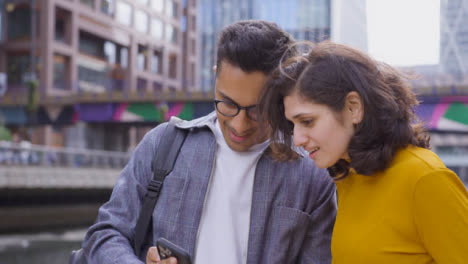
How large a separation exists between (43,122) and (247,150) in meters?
34.8

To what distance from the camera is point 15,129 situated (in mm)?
40000

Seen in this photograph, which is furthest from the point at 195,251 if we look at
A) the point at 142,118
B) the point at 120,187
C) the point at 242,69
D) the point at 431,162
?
the point at 142,118

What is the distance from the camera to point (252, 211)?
2.32 meters

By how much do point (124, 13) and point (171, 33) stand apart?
9.29m

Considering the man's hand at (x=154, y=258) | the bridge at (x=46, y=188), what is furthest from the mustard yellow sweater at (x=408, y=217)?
the bridge at (x=46, y=188)

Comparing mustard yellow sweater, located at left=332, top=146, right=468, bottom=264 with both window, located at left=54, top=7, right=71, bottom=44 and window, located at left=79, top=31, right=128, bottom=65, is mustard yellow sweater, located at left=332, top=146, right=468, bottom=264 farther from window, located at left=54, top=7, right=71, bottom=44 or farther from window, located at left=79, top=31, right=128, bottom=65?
window, located at left=79, top=31, right=128, bottom=65

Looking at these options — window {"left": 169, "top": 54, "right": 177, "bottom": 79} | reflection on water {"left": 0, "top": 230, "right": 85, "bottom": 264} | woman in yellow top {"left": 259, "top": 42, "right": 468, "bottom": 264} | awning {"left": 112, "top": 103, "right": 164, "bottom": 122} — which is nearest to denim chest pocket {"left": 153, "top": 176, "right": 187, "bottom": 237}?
woman in yellow top {"left": 259, "top": 42, "right": 468, "bottom": 264}

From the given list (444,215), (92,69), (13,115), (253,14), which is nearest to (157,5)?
(253,14)

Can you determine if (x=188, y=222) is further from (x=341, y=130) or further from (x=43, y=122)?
(x=43, y=122)

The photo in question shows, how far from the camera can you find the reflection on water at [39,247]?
1273cm

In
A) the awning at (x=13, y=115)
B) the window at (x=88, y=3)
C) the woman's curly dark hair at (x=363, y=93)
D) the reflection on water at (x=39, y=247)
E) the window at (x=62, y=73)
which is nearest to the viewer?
the woman's curly dark hair at (x=363, y=93)

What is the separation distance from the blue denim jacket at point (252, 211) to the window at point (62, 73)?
40.3 m

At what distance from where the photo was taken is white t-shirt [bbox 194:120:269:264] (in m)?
2.27

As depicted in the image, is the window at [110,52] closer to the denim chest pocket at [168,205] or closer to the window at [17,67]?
the window at [17,67]
